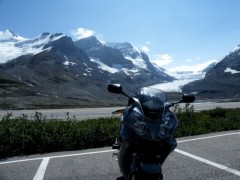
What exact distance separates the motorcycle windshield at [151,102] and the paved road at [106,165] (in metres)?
2.12

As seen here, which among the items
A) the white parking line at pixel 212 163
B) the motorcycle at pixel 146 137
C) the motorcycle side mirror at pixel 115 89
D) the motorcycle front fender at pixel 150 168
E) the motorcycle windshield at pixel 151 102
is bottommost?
the white parking line at pixel 212 163

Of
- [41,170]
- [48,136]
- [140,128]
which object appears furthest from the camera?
[48,136]

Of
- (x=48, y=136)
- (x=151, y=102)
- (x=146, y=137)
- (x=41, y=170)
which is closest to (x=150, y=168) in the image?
(x=146, y=137)

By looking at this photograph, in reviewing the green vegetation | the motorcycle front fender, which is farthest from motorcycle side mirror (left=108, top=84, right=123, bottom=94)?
the green vegetation

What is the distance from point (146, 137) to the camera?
4.69m

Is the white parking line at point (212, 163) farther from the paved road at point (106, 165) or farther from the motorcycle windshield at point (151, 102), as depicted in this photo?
the motorcycle windshield at point (151, 102)

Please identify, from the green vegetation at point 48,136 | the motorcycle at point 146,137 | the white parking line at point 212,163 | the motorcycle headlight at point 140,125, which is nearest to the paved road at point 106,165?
the white parking line at point 212,163

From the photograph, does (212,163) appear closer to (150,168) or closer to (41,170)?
(150,168)

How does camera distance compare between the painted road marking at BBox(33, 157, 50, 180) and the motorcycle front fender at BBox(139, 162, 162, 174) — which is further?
the painted road marking at BBox(33, 157, 50, 180)

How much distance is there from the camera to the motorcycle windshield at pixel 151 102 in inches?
193

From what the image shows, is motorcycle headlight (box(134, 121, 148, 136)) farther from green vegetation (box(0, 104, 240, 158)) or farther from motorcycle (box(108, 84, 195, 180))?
green vegetation (box(0, 104, 240, 158))

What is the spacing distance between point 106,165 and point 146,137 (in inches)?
126

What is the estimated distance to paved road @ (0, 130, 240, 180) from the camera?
22.4 ft

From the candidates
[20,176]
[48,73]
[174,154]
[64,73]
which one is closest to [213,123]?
[174,154]
